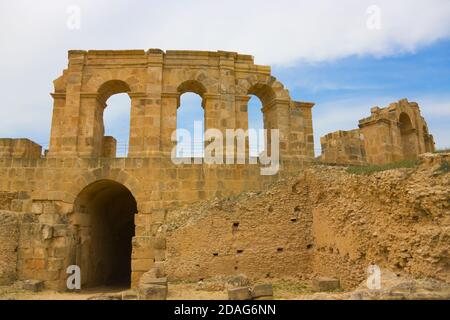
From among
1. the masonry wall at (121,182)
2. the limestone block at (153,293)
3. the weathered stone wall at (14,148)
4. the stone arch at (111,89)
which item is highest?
the stone arch at (111,89)

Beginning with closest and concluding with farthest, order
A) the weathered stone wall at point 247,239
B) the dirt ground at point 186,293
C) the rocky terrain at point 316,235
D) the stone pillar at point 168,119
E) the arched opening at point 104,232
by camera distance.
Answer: the rocky terrain at point 316,235 → the dirt ground at point 186,293 → the weathered stone wall at point 247,239 → the arched opening at point 104,232 → the stone pillar at point 168,119

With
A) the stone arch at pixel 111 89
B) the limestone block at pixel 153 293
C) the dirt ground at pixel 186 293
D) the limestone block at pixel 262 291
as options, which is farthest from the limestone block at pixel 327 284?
the stone arch at pixel 111 89

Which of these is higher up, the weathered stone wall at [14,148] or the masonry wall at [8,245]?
the weathered stone wall at [14,148]

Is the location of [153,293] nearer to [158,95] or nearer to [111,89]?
[158,95]

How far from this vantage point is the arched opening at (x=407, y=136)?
1716 cm

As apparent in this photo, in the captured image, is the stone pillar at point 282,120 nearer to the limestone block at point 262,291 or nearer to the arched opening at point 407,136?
the arched opening at point 407,136

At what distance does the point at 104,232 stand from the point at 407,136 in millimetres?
13669

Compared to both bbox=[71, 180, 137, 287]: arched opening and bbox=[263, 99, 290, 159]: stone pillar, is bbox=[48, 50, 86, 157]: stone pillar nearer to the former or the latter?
bbox=[71, 180, 137, 287]: arched opening

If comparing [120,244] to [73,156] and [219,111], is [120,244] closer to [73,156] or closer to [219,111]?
[73,156]

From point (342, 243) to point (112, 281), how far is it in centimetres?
973

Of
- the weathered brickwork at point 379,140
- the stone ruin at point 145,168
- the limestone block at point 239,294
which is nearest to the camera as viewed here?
the limestone block at point 239,294

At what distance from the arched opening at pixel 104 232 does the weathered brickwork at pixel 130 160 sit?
7 cm

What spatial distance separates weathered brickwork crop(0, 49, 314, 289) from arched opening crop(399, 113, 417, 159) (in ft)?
17.9

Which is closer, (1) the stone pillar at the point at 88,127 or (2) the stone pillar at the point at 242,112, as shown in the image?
(1) the stone pillar at the point at 88,127
